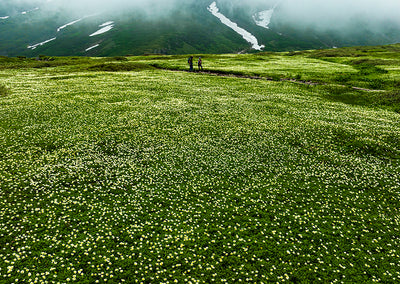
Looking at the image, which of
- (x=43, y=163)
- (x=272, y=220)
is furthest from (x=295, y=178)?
(x=43, y=163)

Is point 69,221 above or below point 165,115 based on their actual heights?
below

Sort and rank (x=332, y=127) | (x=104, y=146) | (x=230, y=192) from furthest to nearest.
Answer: (x=332, y=127), (x=104, y=146), (x=230, y=192)

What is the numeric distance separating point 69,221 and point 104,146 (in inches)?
A: 449

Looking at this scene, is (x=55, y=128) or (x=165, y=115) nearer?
(x=55, y=128)

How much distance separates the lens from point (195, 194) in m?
18.4

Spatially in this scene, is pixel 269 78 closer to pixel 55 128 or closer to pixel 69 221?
pixel 55 128

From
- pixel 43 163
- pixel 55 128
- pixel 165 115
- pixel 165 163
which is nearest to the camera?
pixel 43 163

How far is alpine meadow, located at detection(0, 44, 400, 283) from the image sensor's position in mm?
12516

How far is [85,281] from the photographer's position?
1111 centimetres

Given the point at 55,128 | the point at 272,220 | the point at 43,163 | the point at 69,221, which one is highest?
the point at 55,128

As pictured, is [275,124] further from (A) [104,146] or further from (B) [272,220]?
(A) [104,146]

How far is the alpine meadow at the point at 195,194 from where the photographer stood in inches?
493

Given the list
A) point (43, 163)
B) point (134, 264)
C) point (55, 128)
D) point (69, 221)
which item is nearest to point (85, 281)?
point (134, 264)

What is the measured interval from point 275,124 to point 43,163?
28.8 m
